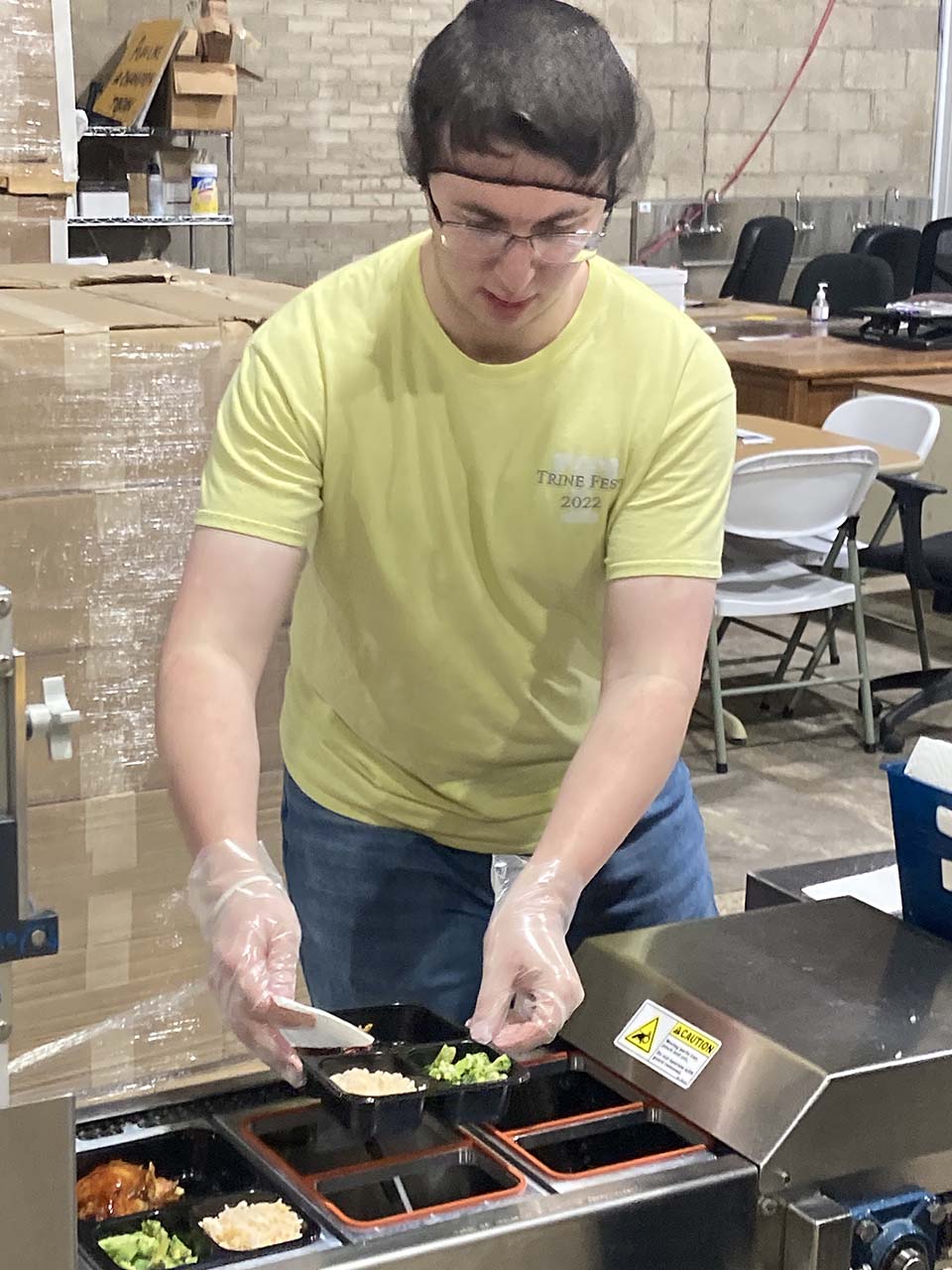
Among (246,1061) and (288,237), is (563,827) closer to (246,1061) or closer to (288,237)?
(246,1061)

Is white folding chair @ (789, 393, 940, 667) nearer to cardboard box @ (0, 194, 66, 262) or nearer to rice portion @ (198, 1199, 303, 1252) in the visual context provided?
cardboard box @ (0, 194, 66, 262)

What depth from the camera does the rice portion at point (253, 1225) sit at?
0.93 m

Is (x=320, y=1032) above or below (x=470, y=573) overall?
below

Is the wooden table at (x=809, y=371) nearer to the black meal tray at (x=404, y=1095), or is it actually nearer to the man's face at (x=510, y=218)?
the man's face at (x=510, y=218)

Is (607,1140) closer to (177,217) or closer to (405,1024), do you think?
(405,1024)

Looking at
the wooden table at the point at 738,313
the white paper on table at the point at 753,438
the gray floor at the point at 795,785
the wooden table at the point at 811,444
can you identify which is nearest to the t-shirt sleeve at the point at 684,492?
the gray floor at the point at 795,785

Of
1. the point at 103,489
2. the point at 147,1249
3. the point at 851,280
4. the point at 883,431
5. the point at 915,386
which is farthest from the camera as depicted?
the point at 851,280

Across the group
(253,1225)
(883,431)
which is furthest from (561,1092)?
(883,431)

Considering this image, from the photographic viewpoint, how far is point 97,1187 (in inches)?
38.8

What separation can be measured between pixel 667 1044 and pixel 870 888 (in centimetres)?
39

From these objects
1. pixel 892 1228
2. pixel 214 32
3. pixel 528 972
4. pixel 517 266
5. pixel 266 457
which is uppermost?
pixel 214 32

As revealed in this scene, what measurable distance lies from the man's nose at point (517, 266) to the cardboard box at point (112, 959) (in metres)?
0.96

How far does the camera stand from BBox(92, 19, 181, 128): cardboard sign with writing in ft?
20.7

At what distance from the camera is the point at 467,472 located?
1.33 metres
